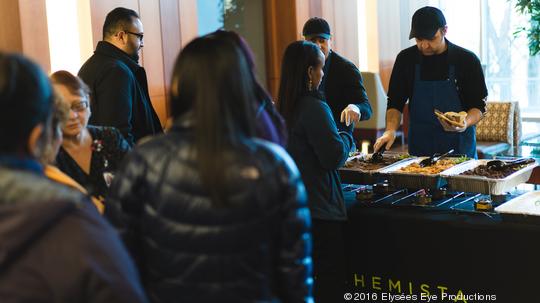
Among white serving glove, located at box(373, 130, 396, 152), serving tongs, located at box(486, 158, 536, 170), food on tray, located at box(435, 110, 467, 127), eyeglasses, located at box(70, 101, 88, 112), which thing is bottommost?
serving tongs, located at box(486, 158, 536, 170)

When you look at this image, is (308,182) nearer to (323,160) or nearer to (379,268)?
(323,160)

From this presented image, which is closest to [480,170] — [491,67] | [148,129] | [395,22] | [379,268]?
[379,268]

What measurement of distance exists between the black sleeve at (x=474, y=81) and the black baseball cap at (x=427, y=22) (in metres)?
0.25

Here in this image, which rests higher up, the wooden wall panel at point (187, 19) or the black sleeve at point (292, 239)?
the wooden wall panel at point (187, 19)

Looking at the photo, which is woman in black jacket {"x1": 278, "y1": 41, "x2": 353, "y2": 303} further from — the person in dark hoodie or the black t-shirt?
the person in dark hoodie

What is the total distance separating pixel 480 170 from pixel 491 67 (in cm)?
551

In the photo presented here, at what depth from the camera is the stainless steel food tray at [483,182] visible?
309 cm

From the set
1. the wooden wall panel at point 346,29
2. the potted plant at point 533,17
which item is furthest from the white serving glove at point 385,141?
the potted plant at point 533,17

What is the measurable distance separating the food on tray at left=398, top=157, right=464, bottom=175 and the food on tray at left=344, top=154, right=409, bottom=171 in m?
0.15

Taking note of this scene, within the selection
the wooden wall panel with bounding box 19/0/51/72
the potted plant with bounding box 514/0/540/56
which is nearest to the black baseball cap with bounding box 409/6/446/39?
the wooden wall panel with bounding box 19/0/51/72

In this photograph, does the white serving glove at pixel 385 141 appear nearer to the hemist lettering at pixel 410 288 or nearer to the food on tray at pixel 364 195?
the food on tray at pixel 364 195

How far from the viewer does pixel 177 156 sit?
164cm

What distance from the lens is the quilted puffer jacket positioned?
1618 mm

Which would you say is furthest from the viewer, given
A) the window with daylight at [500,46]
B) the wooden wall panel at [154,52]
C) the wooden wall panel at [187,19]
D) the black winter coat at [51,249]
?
the window with daylight at [500,46]
